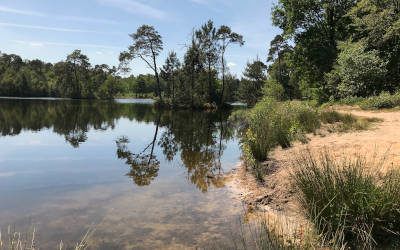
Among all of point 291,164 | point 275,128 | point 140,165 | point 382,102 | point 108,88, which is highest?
point 108,88

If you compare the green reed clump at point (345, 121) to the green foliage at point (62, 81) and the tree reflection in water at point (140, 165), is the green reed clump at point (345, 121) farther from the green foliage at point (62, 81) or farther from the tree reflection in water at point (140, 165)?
the green foliage at point (62, 81)

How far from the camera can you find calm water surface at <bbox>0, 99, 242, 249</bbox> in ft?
20.2

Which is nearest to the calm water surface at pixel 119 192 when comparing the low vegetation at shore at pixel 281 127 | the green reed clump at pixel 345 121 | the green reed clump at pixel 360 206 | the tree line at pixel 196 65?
the low vegetation at shore at pixel 281 127

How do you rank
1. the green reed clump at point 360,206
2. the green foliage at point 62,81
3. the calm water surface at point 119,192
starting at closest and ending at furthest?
the green reed clump at point 360,206, the calm water surface at point 119,192, the green foliage at point 62,81

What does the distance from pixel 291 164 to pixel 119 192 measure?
3.92 metres

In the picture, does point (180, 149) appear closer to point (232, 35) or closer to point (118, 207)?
point (118, 207)

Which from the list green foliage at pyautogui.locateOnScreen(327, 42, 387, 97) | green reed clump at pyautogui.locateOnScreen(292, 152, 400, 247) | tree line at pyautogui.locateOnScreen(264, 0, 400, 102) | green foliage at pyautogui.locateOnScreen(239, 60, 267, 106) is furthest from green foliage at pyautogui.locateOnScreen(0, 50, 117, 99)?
green reed clump at pyautogui.locateOnScreen(292, 152, 400, 247)

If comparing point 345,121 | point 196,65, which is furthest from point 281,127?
point 196,65

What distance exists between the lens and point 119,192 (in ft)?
28.8

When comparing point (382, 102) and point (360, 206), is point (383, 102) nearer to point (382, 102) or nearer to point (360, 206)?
point (382, 102)

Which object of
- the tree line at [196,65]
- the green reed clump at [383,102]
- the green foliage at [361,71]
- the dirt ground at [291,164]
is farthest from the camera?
the tree line at [196,65]

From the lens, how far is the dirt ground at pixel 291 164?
6.77m

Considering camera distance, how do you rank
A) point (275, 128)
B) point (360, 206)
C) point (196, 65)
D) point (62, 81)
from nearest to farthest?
point (360, 206)
point (275, 128)
point (196, 65)
point (62, 81)

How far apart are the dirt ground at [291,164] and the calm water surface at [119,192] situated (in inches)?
19.0
